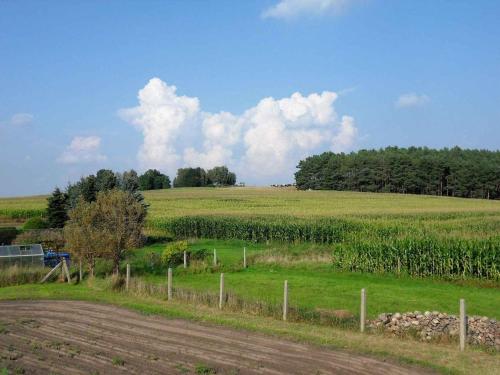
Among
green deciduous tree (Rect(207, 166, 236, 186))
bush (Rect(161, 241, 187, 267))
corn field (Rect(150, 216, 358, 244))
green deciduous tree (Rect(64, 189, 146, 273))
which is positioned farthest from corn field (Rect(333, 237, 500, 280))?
green deciduous tree (Rect(207, 166, 236, 186))

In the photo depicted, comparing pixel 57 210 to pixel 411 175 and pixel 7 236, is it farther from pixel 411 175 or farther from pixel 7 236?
pixel 411 175

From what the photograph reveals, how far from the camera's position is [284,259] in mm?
35156

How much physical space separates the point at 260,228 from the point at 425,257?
65.3ft

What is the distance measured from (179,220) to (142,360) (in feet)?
142

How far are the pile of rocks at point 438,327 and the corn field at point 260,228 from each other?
2693 cm

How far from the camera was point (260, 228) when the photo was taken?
48.9 m

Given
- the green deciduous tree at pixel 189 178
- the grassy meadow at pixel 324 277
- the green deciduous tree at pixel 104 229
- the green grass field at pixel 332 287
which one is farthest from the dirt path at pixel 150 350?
the green deciduous tree at pixel 189 178

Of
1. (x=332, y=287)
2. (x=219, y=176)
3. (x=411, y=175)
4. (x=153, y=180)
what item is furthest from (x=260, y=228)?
(x=219, y=176)

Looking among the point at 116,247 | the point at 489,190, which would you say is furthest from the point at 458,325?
the point at 489,190

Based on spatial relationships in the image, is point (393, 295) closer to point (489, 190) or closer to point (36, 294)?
point (36, 294)

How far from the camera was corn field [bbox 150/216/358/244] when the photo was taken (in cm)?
4550

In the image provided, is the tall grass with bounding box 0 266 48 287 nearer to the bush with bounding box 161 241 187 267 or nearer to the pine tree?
the bush with bounding box 161 241 187 267

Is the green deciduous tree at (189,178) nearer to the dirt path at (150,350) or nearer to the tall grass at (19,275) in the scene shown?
the tall grass at (19,275)

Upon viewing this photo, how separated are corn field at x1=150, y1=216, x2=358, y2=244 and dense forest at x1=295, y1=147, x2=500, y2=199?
77.7 m
